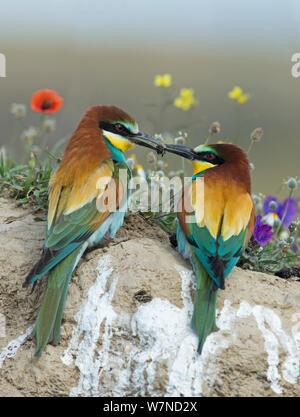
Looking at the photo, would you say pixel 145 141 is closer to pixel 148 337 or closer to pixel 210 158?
pixel 210 158

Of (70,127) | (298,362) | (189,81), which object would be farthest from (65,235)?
(189,81)

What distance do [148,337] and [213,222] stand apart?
0.57 m

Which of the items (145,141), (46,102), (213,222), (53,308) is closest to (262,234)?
(213,222)

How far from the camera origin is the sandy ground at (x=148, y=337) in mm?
2602

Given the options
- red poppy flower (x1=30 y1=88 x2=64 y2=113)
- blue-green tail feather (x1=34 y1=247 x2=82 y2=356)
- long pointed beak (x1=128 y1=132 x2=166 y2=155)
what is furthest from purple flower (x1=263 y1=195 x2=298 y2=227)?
blue-green tail feather (x1=34 y1=247 x2=82 y2=356)

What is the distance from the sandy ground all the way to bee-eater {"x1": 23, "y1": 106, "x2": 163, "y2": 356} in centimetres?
8

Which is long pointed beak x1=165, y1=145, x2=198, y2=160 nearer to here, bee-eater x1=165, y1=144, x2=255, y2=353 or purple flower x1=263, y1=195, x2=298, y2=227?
bee-eater x1=165, y1=144, x2=255, y2=353

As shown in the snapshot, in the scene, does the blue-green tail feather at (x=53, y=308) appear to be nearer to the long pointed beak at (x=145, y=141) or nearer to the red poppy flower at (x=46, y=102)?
the long pointed beak at (x=145, y=141)

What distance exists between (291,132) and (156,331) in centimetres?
633

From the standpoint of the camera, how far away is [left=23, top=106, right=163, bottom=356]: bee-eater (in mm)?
2725

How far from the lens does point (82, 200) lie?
3.01 m

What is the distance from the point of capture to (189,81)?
32.5 ft

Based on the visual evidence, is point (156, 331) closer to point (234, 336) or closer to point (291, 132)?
point (234, 336)

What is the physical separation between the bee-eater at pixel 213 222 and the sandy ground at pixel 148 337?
69 millimetres
